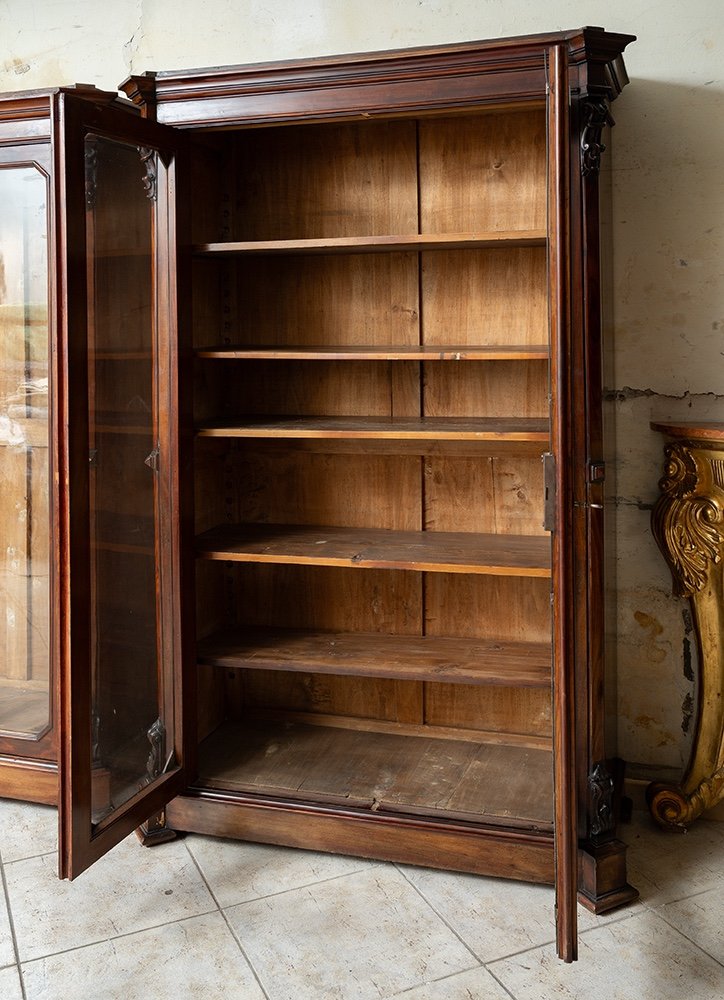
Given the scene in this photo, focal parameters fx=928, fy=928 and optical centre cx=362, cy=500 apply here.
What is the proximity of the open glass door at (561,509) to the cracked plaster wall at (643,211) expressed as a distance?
0.92m

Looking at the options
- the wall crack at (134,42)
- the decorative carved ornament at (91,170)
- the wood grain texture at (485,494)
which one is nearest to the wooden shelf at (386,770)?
the wood grain texture at (485,494)

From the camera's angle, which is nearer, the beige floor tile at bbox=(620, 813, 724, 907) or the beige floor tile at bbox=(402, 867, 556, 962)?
the beige floor tile at bbox=(402, 867, 556, 962)

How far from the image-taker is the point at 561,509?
6.20ft

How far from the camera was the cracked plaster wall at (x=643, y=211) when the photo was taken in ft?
8.67

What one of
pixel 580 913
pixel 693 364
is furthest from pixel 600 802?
pixel 693 364

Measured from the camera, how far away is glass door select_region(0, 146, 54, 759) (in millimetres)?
2625

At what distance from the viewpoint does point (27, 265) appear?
105 inches

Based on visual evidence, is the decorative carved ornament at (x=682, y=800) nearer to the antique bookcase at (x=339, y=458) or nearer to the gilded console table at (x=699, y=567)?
the gilded console table at (x=699, y=567)

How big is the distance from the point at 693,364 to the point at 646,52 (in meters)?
0.90

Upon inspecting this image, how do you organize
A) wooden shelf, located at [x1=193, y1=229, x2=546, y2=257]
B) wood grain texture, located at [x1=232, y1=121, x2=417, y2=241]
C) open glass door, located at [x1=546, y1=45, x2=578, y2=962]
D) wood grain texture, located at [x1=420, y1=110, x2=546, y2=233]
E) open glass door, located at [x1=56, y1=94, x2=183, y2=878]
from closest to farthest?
open glass door, located at [x1=546, y1=45, x2=578, y2=962]
open glass door, located at [x1=56, y1=94, x2=183, y2=878]
wooden shelf, located at [x1=193, y1=229, x2=546, y2=257]
wood grain texture, located at [x1=420, y1=110, x2=546, y2=233]
wood grain texture, located at [x1=232, y1=121, x2=417, y2=241]

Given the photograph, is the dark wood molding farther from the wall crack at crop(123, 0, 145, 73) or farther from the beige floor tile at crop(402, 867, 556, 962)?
the beige floor tile at crop(402, 867, 556, 962)

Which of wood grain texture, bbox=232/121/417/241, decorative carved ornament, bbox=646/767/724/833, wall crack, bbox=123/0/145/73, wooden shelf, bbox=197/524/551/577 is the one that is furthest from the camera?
wall crack, bbox=123/0/145/73

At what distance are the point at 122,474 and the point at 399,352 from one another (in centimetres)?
81

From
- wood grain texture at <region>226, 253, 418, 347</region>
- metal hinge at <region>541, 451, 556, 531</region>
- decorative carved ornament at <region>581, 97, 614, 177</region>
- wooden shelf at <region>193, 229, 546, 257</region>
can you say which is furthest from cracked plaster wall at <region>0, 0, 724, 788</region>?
metal hinge at <region>541, 451, 556, 531</region>
